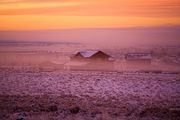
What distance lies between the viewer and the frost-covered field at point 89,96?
14.9m

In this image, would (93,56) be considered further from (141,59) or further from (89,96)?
(89,96)

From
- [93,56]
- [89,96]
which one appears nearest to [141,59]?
[93,56]

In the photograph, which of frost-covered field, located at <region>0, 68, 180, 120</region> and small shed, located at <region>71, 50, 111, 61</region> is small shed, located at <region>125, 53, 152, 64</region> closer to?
small shed, located at <region>71, 50, 111, 61</region>

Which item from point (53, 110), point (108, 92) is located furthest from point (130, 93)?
point (53, 110)

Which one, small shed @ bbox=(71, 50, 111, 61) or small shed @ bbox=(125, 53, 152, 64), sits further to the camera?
small shed @ bbox=(125, 53, 152, 64)

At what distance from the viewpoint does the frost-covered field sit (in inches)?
585

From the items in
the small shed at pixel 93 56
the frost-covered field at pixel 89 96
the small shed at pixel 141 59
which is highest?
the small shed at pixel 93 56

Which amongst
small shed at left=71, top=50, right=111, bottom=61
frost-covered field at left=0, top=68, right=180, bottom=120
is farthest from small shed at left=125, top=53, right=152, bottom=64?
frost-covered field at left=0, top=68, right=180, bottom=120

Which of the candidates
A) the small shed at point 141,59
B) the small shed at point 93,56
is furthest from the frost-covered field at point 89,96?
the small shed at point 141,59

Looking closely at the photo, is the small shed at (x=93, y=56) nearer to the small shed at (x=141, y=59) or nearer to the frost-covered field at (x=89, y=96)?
the small shed at (x=141, y=59)

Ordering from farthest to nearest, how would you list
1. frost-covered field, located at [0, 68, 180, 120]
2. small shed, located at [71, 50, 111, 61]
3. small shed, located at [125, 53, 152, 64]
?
small shed, located at [125, 53, 152, 64] → small shed, located at [71, 50, 111, 61] → frost-covered field, located at [0, 68, 180, 120]

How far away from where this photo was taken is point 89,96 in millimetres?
18250

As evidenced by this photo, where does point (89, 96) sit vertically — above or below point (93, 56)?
below

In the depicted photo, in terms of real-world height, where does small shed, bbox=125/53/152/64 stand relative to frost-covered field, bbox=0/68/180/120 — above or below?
above
